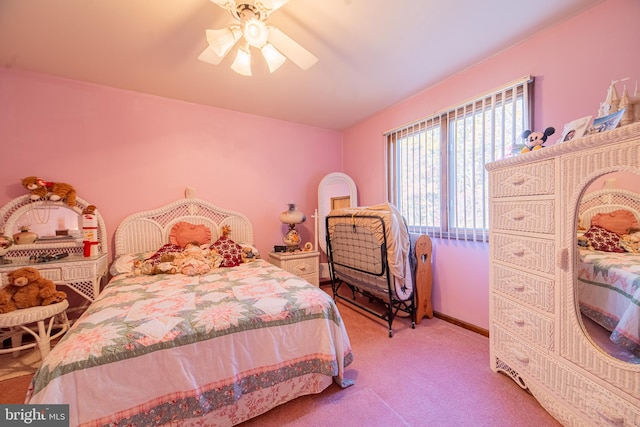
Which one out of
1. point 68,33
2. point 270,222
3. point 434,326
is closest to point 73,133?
point 68,33

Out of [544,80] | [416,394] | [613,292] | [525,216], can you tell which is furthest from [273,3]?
[416,394]

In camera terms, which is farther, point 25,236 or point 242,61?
point 25,236

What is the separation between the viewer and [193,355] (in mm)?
1257

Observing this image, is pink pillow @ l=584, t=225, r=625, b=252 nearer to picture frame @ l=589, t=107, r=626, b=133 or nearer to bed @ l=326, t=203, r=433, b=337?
picture frame @ l=589, t=107, r=626, b=133

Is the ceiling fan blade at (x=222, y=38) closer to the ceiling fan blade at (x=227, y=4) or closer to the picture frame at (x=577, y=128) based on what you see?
the ceiling fan blade at (x=227, y=4)

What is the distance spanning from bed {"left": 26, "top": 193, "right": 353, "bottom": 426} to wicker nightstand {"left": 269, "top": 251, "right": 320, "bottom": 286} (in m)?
1.09

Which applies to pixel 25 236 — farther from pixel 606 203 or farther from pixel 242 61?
pixel 606 203

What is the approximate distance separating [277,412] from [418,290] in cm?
175

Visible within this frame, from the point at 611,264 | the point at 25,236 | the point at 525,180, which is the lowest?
the point at 611,264

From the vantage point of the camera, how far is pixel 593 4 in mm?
1652

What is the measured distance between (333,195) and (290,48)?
241 cm

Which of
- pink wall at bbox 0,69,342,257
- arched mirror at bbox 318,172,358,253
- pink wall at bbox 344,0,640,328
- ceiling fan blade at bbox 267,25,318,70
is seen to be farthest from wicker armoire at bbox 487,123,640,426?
pink wall at bbox 0,69,342,257

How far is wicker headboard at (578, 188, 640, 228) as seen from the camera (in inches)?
43.2

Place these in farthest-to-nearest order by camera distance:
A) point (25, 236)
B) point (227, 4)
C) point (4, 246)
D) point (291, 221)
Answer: point (291, 221), point (25, 236), point (4, 246), point (227, 4)
